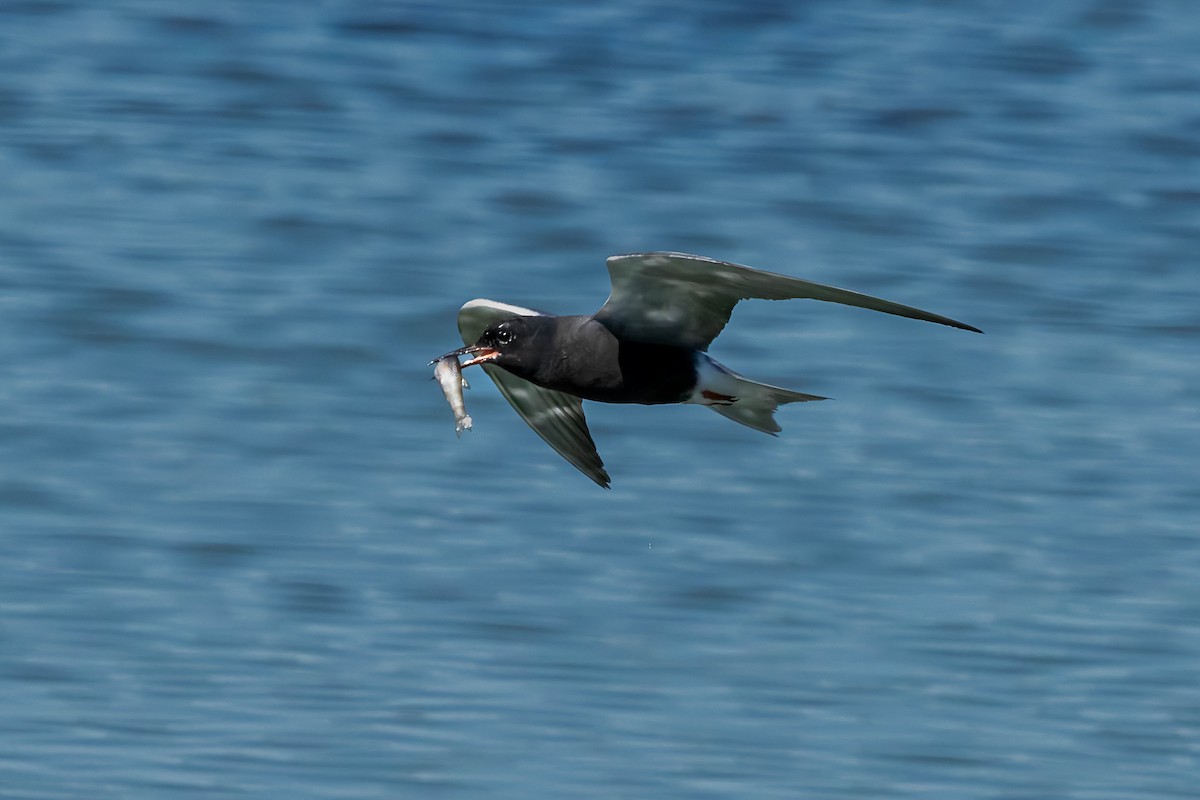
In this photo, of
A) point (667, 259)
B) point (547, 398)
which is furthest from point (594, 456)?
point (667, 259)

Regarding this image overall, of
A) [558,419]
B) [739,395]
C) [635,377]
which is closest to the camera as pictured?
[635,377]

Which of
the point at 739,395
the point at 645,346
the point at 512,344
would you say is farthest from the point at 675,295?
A: the point at 512,344

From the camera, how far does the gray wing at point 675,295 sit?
533 centimetres

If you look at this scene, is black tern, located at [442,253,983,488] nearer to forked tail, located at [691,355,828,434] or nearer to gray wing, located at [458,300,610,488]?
forked tail, located at [691,355,828,434]

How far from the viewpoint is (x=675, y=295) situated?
18.4 feet

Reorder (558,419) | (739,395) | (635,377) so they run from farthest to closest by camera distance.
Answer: (558,419)
(739,395)
(635,377)

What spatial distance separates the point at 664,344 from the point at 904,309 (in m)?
1.31

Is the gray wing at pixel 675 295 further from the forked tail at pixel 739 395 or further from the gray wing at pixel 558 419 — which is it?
the gray wing at pixel 558 419

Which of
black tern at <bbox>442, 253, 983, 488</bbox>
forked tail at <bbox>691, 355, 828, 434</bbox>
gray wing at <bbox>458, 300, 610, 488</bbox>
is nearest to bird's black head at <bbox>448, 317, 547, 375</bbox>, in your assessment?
black tern at <bbox>442, 253, 983, 488</bbox>

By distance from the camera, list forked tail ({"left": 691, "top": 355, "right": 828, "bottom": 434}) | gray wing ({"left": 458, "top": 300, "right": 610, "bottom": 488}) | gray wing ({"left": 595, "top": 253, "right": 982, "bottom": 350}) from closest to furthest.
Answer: gray wing ({"left": 595, "top": 253, "right": 982, "bottom": 350})
forked tail ({"left": 691, "top": 355, "right": 828, "bottom": 434})
gray wing ({"left": 458, "top": 300, "right": 610, "bottom": 488})

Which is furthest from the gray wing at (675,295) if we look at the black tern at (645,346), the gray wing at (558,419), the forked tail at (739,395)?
the gray wing at (558,419)

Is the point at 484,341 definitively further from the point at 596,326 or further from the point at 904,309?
the point at 904,309

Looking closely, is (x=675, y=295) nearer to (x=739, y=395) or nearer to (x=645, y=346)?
(x=645, y=346)

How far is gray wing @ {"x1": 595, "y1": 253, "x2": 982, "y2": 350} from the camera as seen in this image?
533cm
